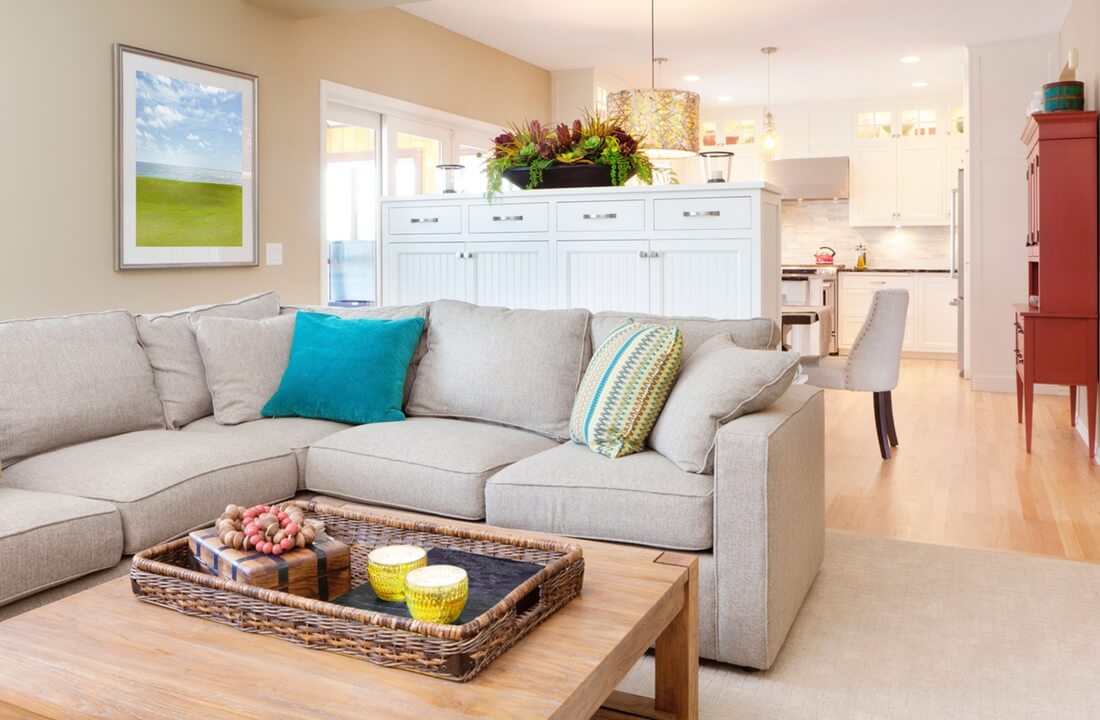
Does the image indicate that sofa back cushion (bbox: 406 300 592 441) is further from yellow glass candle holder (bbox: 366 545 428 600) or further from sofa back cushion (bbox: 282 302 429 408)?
yellow glass candle holder (bbox: 366 545 428 600)

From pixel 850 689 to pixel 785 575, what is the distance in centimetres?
31

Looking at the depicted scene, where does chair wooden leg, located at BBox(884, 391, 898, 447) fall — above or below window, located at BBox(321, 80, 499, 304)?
below

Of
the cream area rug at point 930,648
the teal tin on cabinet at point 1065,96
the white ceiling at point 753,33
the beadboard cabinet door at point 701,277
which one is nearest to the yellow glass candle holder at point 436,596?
the cream area rug at point 930,648

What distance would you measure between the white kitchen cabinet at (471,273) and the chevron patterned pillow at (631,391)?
1795 millimetres

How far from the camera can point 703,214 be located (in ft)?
13.5

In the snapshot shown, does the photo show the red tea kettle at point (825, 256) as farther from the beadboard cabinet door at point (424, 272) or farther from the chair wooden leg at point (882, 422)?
the beadboard cabinet door at point (424, 272)

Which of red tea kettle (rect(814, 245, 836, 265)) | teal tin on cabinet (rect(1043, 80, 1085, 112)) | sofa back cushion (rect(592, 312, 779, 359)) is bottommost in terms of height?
sofa back cushion (rect(592, 312, 779, 359))

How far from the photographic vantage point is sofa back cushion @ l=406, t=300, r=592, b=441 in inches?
125

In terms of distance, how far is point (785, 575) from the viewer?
2.40 meters

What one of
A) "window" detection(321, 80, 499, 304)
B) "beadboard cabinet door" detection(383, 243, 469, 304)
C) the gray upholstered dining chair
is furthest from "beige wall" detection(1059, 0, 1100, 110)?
"beadboard cabinet door" detection(383, 243, 469, 304)

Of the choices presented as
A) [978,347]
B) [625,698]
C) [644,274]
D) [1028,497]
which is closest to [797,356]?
[625,698]

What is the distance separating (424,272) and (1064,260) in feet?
11.1

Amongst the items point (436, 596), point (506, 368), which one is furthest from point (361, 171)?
point (436, 596)

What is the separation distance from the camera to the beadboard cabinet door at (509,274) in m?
4.50
